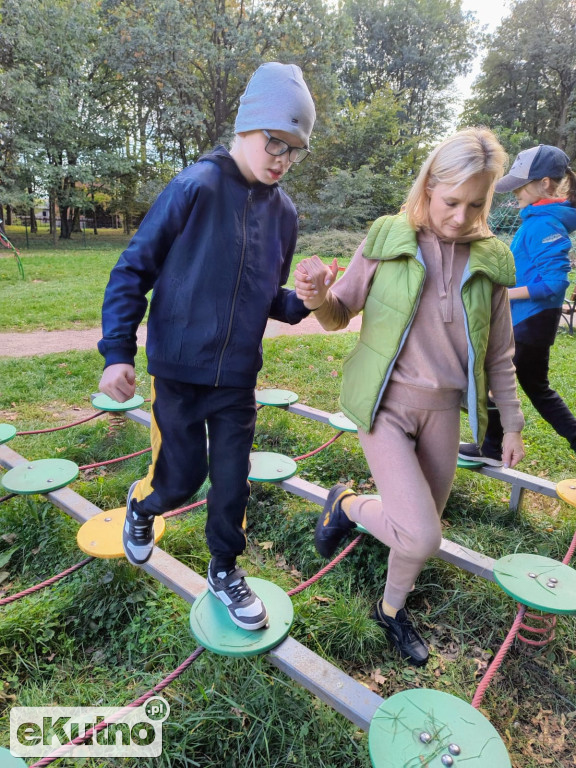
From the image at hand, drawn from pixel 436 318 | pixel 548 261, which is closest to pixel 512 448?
pixel 436 318

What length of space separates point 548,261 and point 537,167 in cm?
48

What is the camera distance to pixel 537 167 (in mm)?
2717

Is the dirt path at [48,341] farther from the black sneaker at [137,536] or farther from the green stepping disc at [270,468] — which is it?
the black sneaker at [137,536]

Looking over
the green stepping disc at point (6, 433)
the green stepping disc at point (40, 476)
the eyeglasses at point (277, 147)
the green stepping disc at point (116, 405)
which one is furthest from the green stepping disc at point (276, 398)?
the eyeglasses at point (277, 147)

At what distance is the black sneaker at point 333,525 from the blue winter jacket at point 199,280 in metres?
0.80

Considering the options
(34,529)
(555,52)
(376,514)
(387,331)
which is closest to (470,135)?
(387,331)

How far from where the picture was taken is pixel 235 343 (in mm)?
1732

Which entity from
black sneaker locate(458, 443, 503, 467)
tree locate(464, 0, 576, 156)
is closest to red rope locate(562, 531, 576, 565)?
black sneaker locate(458, 443, 503, 467)

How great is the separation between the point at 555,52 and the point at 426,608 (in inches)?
1240

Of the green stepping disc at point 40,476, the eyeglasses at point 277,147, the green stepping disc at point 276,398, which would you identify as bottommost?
the green stepping disc at point 40,476

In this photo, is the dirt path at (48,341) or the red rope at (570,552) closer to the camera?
the red rope at (570,552)

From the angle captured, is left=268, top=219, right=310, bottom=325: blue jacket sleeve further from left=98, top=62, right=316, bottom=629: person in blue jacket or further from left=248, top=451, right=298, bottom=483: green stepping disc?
left=248, top=451, right=298, bottom=483: green stepping disc

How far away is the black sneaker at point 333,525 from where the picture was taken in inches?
88.2

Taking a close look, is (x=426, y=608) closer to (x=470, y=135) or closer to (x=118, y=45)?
(x=470, y=135)
